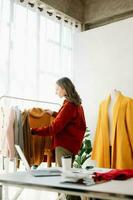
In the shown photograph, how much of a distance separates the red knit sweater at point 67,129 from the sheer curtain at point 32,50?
1114mm

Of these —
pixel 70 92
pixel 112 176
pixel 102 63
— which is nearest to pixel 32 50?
pixel 102 63

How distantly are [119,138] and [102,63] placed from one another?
1352 millimetres

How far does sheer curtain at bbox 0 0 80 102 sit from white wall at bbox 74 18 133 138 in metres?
0.25

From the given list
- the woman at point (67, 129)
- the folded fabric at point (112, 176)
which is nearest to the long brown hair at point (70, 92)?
the woman at point (67, 129)

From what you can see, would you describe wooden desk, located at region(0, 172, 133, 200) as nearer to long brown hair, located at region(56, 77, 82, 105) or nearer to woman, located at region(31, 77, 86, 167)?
woman, located at region(31, 77, 86, 167)

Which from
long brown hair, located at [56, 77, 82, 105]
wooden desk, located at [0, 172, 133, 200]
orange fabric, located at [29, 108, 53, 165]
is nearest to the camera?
wooden desk, located at [0, 172, 133, 200]

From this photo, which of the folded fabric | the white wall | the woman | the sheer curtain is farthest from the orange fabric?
the folded fabric

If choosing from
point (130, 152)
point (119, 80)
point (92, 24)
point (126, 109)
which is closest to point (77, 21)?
point (92, 24)

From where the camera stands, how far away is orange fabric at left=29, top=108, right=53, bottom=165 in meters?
3.42

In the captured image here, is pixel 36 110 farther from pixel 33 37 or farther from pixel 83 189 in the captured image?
pixel 83 189

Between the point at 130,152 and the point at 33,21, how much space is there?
7.14ft

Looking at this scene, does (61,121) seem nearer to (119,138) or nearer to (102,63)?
(119,138)

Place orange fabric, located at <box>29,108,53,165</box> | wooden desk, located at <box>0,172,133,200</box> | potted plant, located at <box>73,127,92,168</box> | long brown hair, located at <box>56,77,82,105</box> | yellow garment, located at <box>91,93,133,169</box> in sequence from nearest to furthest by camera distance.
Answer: wooden desk, located at <box>0,172,133,200</box> < long brown hair, located at <box>56,77,82,105</box> < orange fabric, located at <box>29,108,53,165</box> < yellow garment, located at <box>91,93,133,169</box> < potted plant, located at <box>73,127,92,168</box>

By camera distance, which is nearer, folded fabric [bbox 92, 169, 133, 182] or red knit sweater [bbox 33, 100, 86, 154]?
folded fabric [bbox 92, 169, 133, 182]
